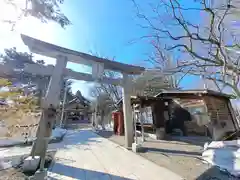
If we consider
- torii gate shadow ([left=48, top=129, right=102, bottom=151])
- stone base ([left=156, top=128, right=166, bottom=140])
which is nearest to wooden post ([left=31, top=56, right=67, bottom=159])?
torii gate shadow ([left=48, top=129, right=102, bottom=151])

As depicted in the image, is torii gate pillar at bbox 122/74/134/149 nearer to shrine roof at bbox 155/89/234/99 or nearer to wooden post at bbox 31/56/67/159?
wooden post at bbox 31/56/67/159

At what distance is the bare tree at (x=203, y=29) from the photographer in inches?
211

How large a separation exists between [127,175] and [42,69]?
3.71 m

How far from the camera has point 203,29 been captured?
6.40m

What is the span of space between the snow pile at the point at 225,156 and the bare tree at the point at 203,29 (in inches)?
80.3

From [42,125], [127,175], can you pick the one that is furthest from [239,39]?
[42,125]

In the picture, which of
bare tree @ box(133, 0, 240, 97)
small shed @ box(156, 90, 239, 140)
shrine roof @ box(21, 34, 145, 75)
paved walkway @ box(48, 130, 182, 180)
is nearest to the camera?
paved walkway @ box(48, 130, 182, 180)

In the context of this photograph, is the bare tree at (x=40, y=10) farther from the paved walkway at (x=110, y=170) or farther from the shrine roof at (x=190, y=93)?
the shrine roof at (x=190, y=93)

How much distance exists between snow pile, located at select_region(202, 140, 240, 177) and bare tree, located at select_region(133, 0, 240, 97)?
2.04m

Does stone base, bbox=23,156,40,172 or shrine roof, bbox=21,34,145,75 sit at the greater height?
shrine roof, bbox=21,34,145,75

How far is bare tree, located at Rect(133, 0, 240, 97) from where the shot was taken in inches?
211

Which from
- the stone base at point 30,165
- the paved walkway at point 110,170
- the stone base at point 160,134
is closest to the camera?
the paved walkway at point 110,170

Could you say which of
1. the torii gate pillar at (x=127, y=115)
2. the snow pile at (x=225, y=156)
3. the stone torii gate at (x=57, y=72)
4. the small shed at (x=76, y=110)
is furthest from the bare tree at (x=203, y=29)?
the small shed at (x=76, y=110)

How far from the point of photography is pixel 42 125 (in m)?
4.18
